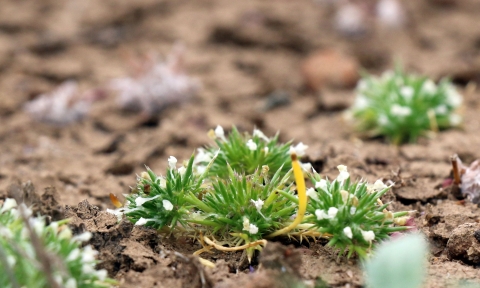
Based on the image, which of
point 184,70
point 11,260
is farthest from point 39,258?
point 184,70

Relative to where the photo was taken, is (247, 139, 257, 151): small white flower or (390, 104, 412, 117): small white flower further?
(390, 104, 412, 117): small white flower

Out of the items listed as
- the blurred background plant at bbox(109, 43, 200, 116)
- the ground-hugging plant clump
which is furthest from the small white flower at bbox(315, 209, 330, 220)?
the blurred background plant at bbox(109, 43, 200, 116)

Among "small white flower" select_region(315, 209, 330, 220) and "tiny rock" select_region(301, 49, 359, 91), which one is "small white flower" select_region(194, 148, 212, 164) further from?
"tiny rock" select_region(301, 49, 359, 91)

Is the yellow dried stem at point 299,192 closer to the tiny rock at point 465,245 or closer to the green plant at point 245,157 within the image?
the green plant at point 245,157

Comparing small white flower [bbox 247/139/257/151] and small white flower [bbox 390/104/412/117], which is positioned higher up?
small white flower [bbox 247/139/257/151]

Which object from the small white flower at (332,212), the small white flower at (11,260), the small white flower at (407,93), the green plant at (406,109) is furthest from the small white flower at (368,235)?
the small white flower at (407,93)

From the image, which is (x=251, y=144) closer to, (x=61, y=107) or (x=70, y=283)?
(x=70, y=283)
